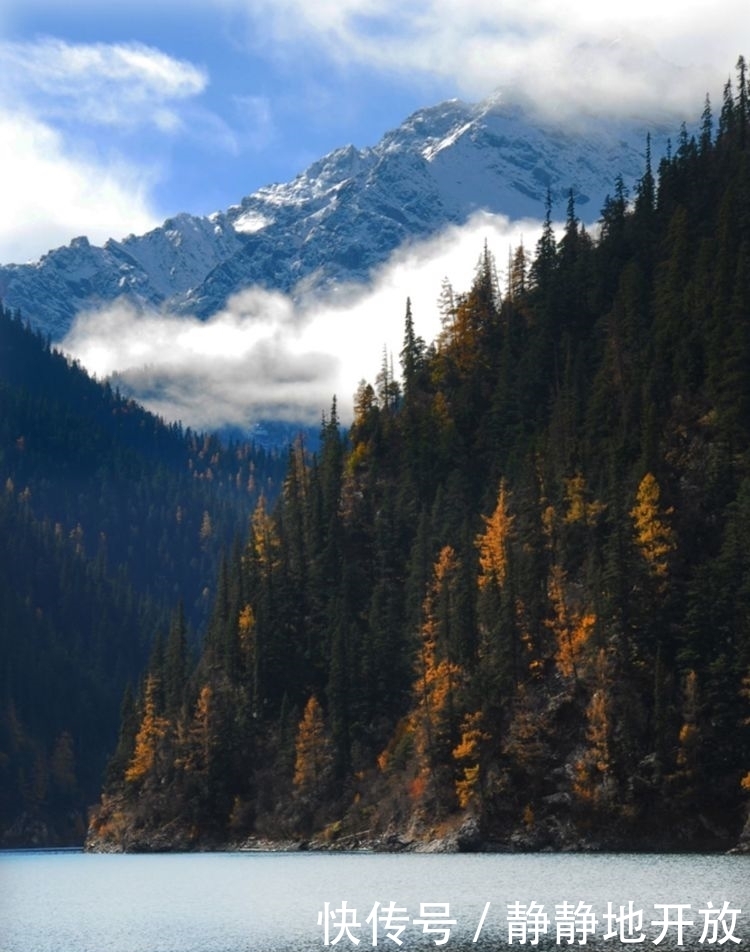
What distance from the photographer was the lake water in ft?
270

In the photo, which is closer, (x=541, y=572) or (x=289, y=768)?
(x=541, y=572)

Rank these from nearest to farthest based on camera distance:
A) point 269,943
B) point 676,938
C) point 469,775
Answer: point 676,938
point 269,943
point 469,775

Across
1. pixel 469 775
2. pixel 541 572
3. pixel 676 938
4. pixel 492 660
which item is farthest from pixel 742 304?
pixel 676 938

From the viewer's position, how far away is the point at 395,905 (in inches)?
3883

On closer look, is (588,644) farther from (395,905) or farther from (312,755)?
(395,905)

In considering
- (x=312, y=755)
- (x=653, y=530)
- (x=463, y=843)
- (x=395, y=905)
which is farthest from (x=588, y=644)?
(x=395, y=905)

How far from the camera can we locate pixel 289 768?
195125mm

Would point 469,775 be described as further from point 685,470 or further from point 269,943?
point 269,943

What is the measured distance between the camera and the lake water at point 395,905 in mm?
82312

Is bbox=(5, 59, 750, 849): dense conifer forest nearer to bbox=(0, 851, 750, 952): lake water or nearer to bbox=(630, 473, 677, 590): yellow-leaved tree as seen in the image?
bbox=(630, 473, 677, 590): yellow-leaved tree

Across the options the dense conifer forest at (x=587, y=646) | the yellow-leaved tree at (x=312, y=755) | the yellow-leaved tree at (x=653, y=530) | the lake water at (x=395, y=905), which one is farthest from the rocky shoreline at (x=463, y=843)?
the yellow-leaved tree at (x=653, y=530)

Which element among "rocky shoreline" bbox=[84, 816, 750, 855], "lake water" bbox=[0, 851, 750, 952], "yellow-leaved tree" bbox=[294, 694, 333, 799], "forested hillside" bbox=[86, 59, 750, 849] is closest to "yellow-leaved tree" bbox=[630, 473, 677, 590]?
"forested hillside" bbox=[86, 59, 750, 849]

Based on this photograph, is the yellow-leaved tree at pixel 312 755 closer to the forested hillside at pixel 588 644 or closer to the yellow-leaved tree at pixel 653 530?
the forested hillside at pixel 588 644

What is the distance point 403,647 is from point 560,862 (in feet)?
227
